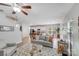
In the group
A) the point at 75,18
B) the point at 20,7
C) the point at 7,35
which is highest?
the point at 20,7

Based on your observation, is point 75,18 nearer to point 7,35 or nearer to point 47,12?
point 47,12

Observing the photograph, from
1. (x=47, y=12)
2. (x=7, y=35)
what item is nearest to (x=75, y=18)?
(x=47, y=12)

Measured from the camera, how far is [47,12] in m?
1.46

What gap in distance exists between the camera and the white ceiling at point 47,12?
1.45 metres

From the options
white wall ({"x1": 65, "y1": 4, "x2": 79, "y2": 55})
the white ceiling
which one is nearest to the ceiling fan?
the white ceiling

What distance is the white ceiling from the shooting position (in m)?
1.45

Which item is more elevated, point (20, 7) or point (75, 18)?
point (20, 7)

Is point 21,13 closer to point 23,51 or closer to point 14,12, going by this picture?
point 14,12

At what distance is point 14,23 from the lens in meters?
1.44

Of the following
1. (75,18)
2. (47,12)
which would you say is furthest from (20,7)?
(75,18)

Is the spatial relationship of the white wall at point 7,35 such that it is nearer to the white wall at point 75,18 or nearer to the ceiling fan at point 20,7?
the ceiling fan at point 20,7

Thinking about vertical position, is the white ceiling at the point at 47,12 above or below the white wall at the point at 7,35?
above

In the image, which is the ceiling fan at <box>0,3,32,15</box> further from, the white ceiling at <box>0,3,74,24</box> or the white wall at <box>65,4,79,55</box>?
the white wall at <box>65,4,79,55</box>

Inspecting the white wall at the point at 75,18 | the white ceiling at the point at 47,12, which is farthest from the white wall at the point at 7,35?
the white wall at the point at 75,18
